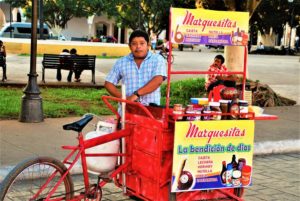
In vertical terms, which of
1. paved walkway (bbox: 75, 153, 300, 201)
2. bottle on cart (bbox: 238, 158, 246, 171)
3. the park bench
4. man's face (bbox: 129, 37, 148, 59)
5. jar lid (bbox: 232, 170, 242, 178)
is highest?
man's face (bbox: 129, 37, 148, 59)

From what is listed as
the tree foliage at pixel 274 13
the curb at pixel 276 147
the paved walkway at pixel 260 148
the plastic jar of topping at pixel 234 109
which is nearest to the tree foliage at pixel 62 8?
the tree foliage at pixel 274 13

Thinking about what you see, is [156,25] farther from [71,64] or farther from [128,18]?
[71,64]

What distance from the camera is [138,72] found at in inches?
205

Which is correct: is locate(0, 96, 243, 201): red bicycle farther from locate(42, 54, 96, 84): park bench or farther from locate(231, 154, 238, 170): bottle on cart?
locate(42, 54, 96, 84): park bench

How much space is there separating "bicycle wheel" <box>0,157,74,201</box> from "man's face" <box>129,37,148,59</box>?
1389mm

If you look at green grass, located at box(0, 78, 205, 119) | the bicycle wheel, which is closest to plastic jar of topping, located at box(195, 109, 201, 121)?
the bicycle wheel

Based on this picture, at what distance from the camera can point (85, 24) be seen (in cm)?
7538

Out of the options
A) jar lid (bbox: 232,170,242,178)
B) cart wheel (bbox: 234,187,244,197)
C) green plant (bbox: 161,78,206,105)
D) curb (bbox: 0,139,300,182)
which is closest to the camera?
jar lid (bbox: 232,170,242,178)

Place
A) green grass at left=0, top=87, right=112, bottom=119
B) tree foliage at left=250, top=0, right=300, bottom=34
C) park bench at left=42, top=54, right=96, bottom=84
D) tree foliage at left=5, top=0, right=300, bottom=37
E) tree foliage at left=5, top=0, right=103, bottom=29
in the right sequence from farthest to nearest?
tree foliage at left=5, top=0, right=103, bottom=29 < tree foliage at left=5, top=0, right=300, bottom=37 < tree foliage at left=250, top=0, right=300, bottom=34 < park bench at left=42, top=54, right=96, bottom=84 < green grass at left=0, top=87, right=112, bottom=119

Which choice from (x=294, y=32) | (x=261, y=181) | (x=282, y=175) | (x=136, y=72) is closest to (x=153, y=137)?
(x=136, y=72)

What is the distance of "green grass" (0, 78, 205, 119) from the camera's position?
10383 millimetres

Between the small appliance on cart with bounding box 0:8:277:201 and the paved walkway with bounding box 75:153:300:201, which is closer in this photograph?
the small appliance on cart with bounding box 0:8:277:201

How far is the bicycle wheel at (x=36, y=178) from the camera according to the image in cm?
404

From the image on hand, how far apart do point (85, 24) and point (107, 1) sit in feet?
68.4
